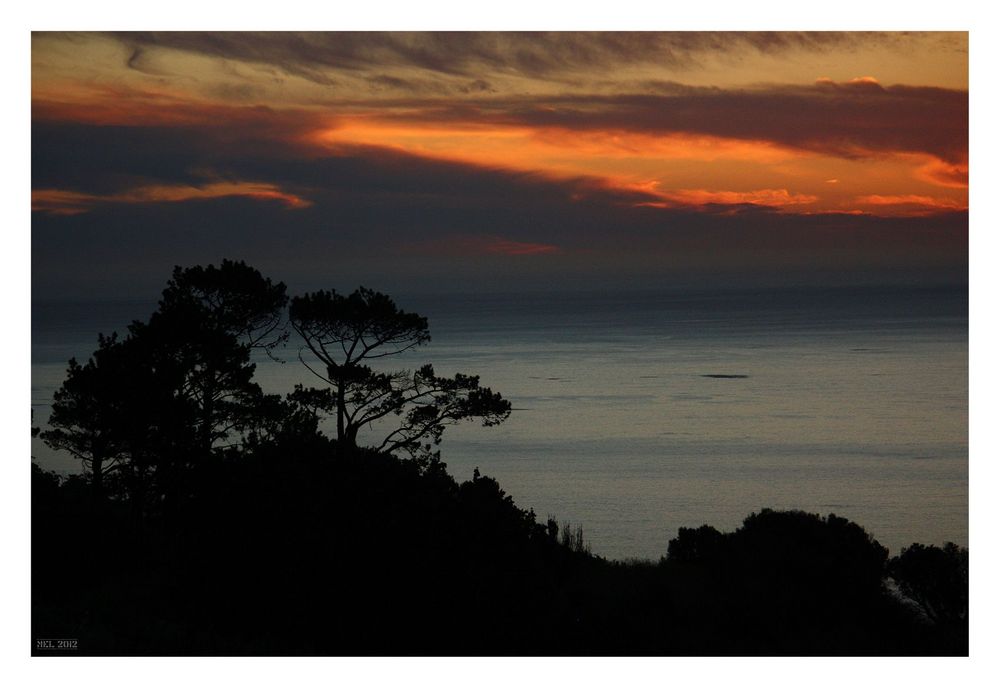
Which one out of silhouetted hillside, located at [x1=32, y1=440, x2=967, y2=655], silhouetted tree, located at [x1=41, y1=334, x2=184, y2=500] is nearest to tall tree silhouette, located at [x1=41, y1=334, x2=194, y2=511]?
silhouetted tree, located at [x1=41, y1=334, x2=184, y2=500]

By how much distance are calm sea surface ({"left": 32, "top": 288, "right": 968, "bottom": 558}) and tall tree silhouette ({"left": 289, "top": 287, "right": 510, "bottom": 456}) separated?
3.86 meters

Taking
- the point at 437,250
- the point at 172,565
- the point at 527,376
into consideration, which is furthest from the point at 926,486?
the point at 527,376

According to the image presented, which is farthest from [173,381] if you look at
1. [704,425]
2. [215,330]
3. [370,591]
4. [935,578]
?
[704,425]

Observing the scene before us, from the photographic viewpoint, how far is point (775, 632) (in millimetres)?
8406

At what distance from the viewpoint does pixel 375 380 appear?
634 inches

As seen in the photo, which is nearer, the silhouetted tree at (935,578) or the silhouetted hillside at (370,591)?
the silhouetted hillside at (370,591)

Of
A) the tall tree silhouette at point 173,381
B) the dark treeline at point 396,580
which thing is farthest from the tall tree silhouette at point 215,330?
the dark treeline at point 396,580

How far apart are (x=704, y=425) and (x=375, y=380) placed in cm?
1749

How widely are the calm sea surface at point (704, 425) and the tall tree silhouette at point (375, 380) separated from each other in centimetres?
386

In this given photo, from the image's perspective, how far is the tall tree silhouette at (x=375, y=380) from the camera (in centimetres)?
1598

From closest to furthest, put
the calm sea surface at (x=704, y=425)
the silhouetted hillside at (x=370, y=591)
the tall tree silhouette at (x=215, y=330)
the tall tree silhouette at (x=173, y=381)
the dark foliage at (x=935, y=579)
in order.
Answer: the silhouetted hillside at (x=370, y=591) → the dark foliage at (x=935, y=579) → the tall tree silhouette at (x=173, y=381) → the tall tree silhouette at (x=215, y=330) → the calm sea surface at (x=704, y=425)

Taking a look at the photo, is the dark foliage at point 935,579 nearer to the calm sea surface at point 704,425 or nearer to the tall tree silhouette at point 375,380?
the calm sea surface at point 704,425

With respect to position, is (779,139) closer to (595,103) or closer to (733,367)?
(595,103)

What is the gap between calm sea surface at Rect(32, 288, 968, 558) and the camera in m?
20.8
